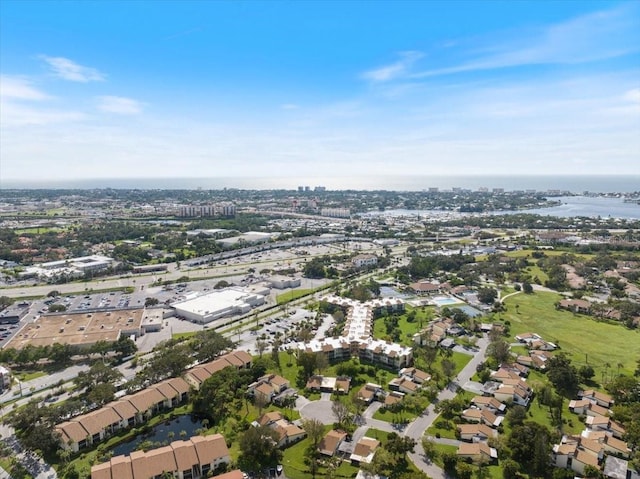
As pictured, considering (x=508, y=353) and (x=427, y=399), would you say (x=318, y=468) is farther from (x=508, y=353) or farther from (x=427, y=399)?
(x=508, y=353)

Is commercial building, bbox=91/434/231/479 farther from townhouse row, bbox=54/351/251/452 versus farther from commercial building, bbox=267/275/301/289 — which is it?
commercial building, bbox=267/275/301/289

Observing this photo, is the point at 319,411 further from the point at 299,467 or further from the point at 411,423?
the point at 411,423

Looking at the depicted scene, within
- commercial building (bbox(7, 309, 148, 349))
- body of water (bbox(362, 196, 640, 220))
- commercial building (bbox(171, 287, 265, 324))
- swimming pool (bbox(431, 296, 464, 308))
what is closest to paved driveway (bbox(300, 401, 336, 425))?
commercial building (bbox(171, 287, 265, 324))

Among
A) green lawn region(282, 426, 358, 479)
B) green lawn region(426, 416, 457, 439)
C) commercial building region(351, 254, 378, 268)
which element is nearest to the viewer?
green lawn region(282, 426, 358, 479)

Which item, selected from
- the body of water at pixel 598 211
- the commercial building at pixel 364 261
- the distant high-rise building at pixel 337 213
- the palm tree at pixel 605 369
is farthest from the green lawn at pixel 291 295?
the body of water at pixel 598 211

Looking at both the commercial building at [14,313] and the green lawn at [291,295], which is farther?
the green lawn at [291,295]

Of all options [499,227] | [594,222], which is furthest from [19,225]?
[594,222]

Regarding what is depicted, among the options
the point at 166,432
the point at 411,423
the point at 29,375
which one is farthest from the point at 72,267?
the point at 411,423

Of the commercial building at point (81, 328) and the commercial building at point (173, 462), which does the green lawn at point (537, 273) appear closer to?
the commercial building at point (173, 462)
